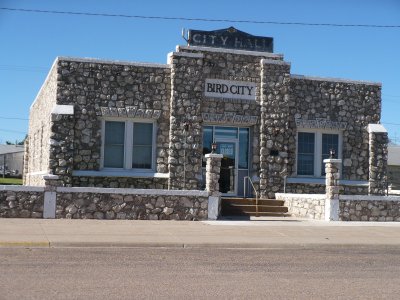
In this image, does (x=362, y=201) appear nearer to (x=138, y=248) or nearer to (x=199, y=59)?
(x=199, y=59)

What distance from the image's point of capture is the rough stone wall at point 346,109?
76.8 feet

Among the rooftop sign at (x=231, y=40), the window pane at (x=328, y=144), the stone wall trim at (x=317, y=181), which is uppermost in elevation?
the rooftop sign at (x=231, y=40)

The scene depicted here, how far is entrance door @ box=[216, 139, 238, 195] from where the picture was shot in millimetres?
22906

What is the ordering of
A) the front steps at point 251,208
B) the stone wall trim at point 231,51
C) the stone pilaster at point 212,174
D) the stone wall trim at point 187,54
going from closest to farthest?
the stone pilaster at point 212,174 < the front steps at point 251,208 < the stone wall trim at point 187,54 < the stone wall trim at point 231,51

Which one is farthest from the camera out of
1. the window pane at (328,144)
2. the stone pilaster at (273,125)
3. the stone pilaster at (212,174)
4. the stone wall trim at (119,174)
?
the window pane at (328,144)

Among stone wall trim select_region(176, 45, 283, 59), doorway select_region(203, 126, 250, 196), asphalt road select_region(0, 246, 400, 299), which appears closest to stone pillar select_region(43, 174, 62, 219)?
asphalt road select_region(0, 246, 400, 299)

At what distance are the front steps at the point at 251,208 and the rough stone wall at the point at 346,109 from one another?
6.82ft

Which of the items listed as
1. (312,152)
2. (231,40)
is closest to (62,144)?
(231,40)

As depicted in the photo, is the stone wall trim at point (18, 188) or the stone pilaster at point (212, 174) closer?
the stone wall trim at point (18, 188)

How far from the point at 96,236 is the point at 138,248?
4.75 ft

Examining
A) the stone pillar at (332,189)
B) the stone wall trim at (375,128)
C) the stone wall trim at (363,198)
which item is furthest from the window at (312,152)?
the stone pillar at (332,189)

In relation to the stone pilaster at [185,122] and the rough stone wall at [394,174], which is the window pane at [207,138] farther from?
the rough stone wall at [394,174]

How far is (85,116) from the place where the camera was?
21.4 metres

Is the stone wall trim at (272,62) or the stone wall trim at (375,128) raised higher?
the stone wall trim at (272,62)
